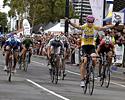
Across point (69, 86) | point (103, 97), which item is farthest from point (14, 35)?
point (103, 97)

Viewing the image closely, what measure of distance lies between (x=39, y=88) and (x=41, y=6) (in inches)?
2020

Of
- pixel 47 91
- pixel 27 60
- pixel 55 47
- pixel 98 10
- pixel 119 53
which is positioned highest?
pixel 98 10

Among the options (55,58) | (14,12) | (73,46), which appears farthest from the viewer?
(14,12)

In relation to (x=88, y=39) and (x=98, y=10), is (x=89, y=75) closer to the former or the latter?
(x=88, y=39)

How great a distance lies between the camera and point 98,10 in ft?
101

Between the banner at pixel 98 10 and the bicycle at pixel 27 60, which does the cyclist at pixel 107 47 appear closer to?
the bicycle at pixel 27 60

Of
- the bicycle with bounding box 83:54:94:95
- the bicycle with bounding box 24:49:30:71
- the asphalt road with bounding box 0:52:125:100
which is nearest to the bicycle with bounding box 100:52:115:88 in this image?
the asphalt road with bounding box 0:52:125:100

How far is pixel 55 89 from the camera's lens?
623 inches

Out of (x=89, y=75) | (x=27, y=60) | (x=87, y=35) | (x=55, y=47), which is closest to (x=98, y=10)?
(x=27, y=60)

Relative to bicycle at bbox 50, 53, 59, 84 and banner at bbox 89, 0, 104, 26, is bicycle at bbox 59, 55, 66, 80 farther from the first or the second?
banner at bbox 89, 0, 104, 26

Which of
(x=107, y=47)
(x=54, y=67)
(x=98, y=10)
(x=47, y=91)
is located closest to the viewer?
(x=47, y=91)

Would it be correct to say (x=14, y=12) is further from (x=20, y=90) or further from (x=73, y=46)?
(x=20, y=90)

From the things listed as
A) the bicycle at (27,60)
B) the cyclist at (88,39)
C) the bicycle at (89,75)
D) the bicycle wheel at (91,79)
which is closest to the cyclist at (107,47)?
the cyclist at (88,39)

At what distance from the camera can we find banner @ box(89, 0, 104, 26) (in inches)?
1202
